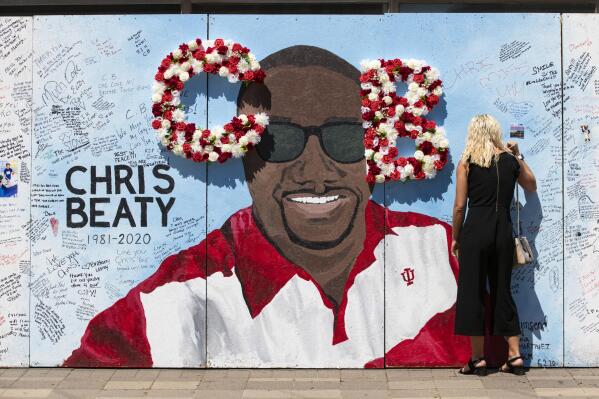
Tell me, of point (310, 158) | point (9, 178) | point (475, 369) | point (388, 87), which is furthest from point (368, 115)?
point (9, 178)

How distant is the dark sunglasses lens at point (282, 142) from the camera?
21.7 feet

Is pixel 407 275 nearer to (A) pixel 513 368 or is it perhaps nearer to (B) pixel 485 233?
(B) pixel 485 233

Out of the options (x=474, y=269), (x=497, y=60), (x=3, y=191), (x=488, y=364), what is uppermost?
(x=497, y=60)

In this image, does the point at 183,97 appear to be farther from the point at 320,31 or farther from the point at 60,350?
the point at 60,350

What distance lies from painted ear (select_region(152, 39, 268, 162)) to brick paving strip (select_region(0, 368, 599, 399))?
1.64 meters

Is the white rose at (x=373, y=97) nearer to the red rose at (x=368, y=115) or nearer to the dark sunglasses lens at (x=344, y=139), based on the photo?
the red rose at (x=368, y=115)

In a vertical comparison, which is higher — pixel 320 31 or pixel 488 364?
pixel 320 31

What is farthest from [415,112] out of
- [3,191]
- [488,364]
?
[3,191]

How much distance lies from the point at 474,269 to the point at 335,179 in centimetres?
122

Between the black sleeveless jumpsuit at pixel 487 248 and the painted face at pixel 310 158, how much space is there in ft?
2.70

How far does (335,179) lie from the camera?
6633mm

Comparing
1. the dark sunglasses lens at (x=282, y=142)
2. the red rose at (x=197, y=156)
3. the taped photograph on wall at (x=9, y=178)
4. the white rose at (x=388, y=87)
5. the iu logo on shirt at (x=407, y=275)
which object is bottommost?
the iu logo on shirt at (x=407, y=275)

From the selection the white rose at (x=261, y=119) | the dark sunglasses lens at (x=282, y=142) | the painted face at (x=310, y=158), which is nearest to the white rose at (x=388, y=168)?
the painted face at (x=310, y=158)

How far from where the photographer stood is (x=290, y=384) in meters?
6.29
